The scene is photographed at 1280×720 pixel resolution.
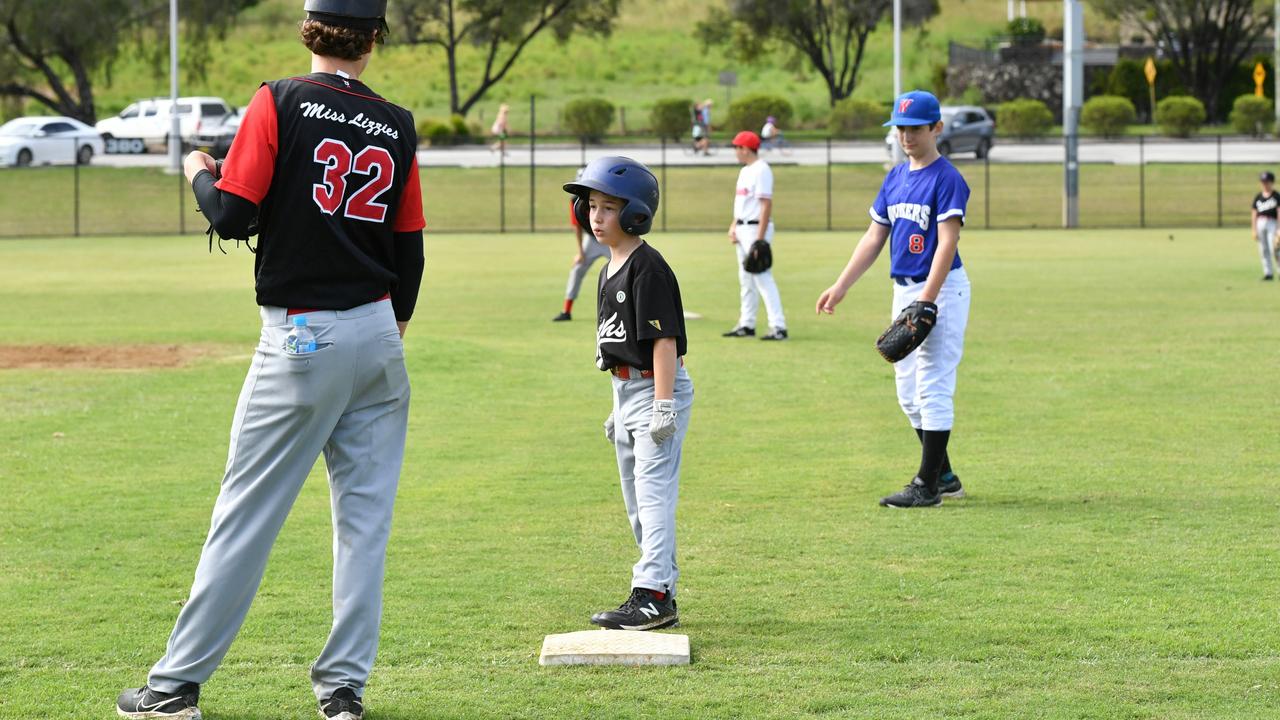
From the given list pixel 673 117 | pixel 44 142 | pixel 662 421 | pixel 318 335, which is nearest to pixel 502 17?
pixel 673 117

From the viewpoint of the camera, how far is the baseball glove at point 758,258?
15.0 meters

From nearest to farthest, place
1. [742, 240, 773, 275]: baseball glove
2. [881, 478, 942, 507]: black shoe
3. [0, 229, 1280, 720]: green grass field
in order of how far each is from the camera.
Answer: [0, 229, 1280, 720]: green grass field < [881, 478, 942, 507]: black shoe < [742, 240, 773, 275]: baseball glove

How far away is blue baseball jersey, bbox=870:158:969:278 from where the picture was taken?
25.9 ft

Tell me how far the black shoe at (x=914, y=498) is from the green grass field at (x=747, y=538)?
13cm

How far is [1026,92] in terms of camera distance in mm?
67250

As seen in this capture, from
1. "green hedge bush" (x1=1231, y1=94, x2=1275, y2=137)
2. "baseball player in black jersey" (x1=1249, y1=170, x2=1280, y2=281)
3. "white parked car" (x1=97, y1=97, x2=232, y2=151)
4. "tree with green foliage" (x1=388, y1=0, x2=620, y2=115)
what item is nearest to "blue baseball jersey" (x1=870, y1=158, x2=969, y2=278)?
"baseball player in black jersey" (x1=1249, y1=170, x2=1280, y2=281)

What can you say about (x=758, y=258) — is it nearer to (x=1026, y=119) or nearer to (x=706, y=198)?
(x=706, y=198)

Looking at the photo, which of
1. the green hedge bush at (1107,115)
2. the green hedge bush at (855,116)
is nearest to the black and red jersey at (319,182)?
the green hedge bush at (855,116)

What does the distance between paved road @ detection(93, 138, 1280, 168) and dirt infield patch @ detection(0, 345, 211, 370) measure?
31771 millimetres

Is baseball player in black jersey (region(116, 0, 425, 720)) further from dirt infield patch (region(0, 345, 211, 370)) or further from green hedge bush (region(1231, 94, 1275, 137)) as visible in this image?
green hedge bush (region(1231, 94, 1275, 137))

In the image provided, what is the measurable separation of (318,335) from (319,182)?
451 mm

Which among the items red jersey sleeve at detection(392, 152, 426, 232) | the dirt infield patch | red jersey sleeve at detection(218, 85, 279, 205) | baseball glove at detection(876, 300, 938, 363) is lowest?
the dirt infield patch

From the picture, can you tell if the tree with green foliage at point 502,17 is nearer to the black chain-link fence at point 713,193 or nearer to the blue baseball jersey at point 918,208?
the black chain-link fence at point 713,193

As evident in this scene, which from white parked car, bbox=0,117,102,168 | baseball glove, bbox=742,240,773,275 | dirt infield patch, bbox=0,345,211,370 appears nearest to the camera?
dirt infield patch, bbox=0,345,211,370
